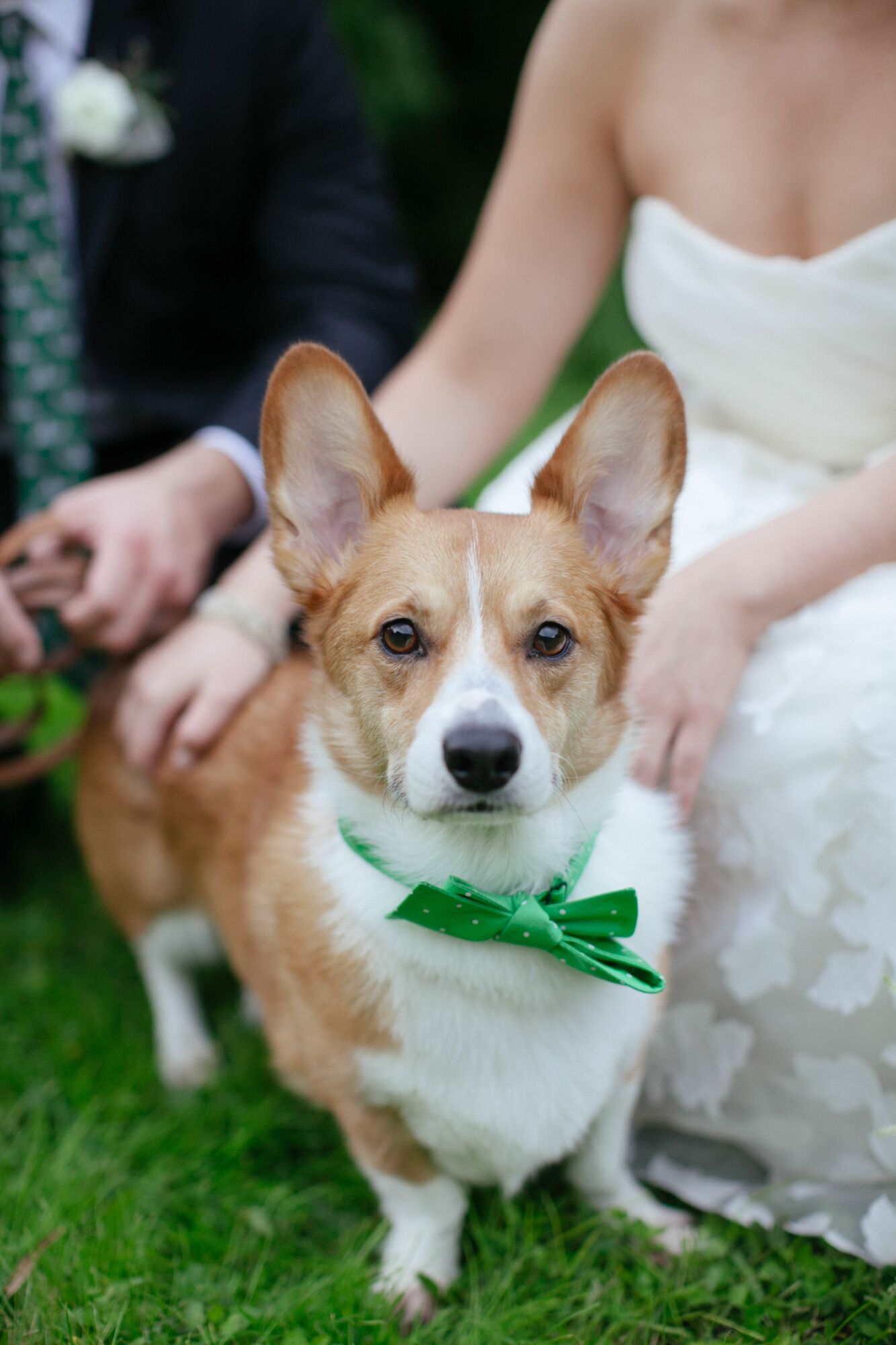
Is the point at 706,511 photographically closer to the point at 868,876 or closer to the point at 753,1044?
the point at 868,876

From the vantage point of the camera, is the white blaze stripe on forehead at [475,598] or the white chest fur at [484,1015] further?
the white chest fur at [484,1015]

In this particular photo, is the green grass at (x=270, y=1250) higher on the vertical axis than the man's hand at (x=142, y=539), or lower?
lower

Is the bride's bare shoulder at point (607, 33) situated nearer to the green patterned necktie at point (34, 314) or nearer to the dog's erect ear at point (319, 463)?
the dog's erect ear at point (319, 463)

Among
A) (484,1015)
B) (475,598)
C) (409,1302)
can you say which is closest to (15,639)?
(475,598)

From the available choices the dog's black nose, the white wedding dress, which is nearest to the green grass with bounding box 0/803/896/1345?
the white wedding dress

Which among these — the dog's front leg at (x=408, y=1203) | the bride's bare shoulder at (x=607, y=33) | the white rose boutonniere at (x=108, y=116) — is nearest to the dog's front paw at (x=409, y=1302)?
the dog's front leg at (x=408, y=1203)

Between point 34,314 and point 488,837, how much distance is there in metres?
2.01

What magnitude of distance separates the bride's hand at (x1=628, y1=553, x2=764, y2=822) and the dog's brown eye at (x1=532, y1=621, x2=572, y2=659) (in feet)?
0.79

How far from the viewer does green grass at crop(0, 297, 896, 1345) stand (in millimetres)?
1699

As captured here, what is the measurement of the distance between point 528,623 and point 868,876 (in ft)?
2.27

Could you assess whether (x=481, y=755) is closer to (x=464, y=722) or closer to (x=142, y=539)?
(x=464, y=722)

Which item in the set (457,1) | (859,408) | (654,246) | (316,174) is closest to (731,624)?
(859,408)

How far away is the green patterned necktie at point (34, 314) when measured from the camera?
2668 millimetres

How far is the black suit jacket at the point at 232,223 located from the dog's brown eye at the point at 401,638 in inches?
44.2
